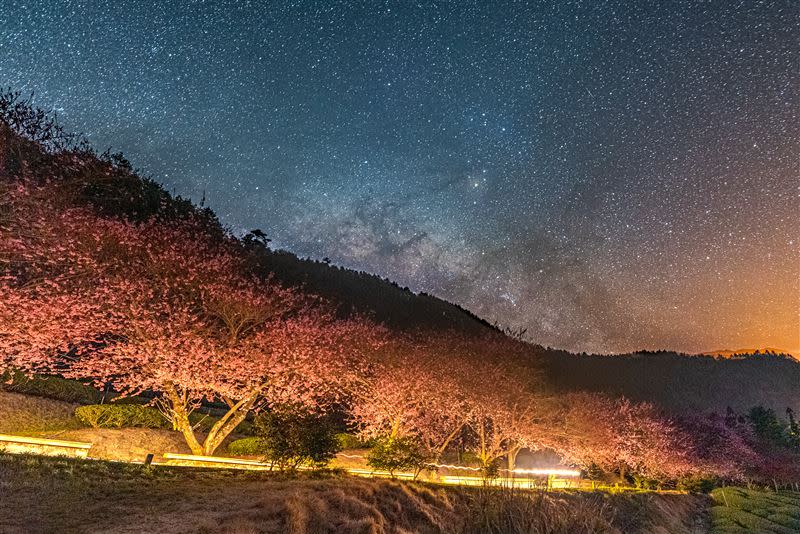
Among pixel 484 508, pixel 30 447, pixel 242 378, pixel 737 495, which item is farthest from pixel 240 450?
pixel 737 495

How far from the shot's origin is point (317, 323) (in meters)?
25.5

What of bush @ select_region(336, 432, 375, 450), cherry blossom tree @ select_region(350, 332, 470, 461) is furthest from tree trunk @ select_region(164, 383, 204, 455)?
bush @ select_region(336, 432, 375, 450)

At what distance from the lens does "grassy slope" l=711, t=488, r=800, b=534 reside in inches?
1047

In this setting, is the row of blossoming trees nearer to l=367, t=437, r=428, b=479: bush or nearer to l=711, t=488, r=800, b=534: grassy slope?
l=367, t=437, r=428, b=479: bush

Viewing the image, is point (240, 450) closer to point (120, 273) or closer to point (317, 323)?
point (317, 323)

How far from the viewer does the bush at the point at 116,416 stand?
72.8 ft

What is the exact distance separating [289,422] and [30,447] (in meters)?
8.24

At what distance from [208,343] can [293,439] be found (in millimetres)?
5957

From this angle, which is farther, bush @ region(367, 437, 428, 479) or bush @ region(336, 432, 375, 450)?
bush @ region(336, 432, 375, 450)

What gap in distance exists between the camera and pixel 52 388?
24.7m

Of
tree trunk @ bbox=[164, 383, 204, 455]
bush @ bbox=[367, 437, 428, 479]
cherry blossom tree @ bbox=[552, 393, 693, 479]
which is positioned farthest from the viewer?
cherry blossom tree @ bbox=[552, 393, 693, 479]

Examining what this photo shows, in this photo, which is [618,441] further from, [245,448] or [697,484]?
[245,448]

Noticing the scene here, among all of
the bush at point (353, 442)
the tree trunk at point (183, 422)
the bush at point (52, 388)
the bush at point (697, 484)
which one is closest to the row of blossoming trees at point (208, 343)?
the tree trunk at point (183, 422)

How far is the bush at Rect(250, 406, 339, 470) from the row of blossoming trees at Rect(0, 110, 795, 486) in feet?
10.4
